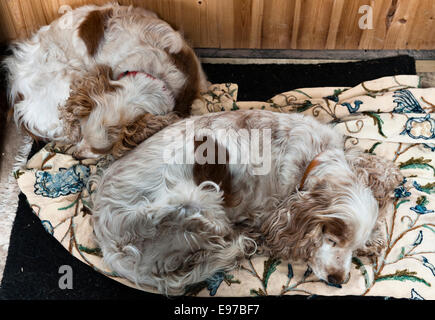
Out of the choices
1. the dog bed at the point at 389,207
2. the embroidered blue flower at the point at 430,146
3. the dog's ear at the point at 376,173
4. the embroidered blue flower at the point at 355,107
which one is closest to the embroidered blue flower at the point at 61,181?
the dog bed at the point at 389,207

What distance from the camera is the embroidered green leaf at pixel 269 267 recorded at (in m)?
2.40

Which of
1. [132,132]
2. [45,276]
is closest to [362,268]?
[132,132]

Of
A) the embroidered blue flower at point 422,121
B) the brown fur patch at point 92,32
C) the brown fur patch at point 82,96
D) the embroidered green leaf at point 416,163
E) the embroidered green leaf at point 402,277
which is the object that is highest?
the brown fur patch at point 92,32

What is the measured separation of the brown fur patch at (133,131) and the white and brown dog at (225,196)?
106 millimetres

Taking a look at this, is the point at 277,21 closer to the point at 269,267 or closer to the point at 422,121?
the point at 422,121

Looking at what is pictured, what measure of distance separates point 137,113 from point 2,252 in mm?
1176

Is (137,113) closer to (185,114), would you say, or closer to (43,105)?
(185,114)

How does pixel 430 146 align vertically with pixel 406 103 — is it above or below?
below

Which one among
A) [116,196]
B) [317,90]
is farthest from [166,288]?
[317,90]

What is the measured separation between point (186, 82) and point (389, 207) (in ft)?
4.63

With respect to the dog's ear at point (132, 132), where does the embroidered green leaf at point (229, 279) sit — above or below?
below

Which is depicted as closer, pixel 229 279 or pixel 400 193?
pixel 229 279

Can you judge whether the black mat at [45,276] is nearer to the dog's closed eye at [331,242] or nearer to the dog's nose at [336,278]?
the dog's nose at [336,278]

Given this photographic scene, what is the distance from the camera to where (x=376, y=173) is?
2.27 metres
